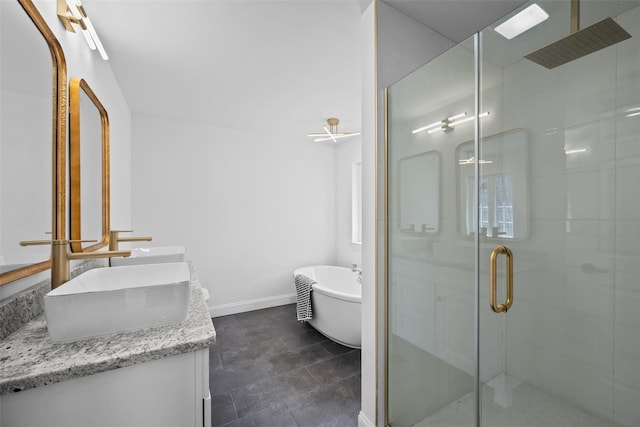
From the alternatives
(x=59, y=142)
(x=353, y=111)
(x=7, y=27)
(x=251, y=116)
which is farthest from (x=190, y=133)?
(x=7, y=27)

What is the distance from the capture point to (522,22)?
3.90ft

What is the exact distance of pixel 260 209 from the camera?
394 cm

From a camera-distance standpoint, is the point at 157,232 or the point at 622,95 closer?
the point at 622,95

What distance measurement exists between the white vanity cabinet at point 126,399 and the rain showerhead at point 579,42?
1802 millimetres

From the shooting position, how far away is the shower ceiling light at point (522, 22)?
1132 mm

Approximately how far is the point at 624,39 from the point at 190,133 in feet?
12.2

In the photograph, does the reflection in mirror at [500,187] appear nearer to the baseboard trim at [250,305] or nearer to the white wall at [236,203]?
the white wall at [236,203]

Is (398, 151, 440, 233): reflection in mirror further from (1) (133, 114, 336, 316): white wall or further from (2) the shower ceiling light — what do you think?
(1) (133, 114, 336, 316): white wall

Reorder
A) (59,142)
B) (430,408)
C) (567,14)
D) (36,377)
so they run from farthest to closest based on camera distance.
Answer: (430,408) → (59,142) → (567,14) → (36,377)

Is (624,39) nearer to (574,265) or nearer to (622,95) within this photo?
(622,95)

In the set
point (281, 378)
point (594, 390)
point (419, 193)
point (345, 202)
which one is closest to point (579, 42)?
point (419, 193)

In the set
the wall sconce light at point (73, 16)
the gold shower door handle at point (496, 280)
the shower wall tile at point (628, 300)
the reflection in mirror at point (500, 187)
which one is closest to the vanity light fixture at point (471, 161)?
the reflection in mirror at point (500, 187)

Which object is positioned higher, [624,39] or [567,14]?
[567,14]

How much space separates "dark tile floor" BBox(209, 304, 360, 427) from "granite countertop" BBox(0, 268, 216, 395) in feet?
4.09
